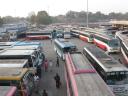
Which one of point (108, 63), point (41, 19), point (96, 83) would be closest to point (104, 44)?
point (108, 63)

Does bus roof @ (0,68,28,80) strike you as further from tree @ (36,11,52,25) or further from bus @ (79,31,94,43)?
tree @ (36,11,52,25)

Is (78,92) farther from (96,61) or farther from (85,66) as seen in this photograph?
(96,61)

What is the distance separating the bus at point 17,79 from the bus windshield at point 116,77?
166 inches

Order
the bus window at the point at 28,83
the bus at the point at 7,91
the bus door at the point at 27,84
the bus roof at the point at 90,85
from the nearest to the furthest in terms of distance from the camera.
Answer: the bus roof at the point at 90,85
the bus at the point at 7,91
the bus door at the point at 27,84
the bus window at the point at 28,83

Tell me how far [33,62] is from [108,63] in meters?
5.85

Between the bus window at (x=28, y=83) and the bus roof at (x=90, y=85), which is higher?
the bus roof at (x=90, y=85)

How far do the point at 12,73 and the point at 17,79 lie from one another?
0.80m

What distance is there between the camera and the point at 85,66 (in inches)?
533

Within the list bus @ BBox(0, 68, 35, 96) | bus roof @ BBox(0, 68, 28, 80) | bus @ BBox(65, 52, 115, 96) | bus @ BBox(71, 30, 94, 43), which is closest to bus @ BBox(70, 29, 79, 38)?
bus @ BBox(71, 30, 94, 43)

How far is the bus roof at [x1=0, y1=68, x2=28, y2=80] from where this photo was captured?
476 inches

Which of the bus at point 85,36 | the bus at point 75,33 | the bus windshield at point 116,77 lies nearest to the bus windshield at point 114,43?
the bus at point 85,36

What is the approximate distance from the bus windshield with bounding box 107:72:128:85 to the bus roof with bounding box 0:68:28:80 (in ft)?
14.2

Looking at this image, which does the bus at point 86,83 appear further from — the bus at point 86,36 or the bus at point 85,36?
the bus at point 85,36

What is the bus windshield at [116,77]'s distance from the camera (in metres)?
12.8
